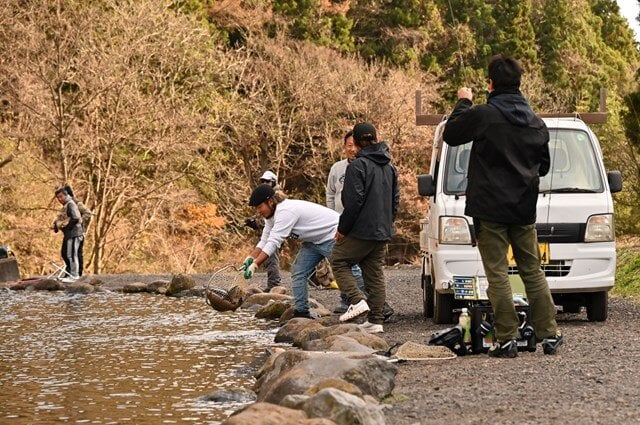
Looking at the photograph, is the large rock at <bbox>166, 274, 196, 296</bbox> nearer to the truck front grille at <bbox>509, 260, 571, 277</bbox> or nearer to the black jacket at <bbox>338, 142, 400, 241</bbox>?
the black jacket at <bbox>338, 142, 400, 241</bbox>

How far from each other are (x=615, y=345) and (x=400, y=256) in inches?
1354

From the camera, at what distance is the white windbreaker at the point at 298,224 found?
11906 mm

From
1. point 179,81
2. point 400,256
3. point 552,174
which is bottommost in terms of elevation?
point 400,256

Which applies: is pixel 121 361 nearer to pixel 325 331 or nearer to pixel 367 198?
pixel 325 331

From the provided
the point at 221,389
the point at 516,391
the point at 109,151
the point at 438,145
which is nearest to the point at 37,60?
the point at 109,151

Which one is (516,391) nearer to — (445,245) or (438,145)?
(445,245)

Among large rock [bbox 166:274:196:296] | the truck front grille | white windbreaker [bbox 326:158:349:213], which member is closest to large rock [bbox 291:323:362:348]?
the truck front grille

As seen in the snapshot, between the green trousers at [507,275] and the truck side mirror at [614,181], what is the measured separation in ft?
10.2

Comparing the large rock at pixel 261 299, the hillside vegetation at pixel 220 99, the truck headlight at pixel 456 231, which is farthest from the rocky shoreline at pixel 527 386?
the hillside vegetation at pixel 220 99

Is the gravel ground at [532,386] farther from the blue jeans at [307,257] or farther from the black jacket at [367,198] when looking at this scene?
the blue jeans at [307,257]

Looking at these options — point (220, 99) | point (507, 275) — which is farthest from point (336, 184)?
point (220, 99)

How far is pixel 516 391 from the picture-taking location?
791 cm

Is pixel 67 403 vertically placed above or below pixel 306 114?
below

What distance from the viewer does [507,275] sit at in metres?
9.38
